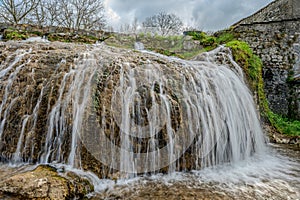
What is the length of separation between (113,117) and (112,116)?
1.0 inches

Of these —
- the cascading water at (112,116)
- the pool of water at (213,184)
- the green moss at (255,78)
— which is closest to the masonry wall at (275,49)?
the green moss at (255,78)

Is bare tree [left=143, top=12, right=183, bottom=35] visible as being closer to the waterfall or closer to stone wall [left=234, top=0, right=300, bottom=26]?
stone wall [left=234, top=0, right=300, bottom=26]

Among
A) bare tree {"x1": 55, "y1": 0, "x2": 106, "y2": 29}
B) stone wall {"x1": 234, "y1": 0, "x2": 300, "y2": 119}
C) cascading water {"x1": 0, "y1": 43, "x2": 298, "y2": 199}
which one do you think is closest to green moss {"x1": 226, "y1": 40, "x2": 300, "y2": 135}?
stone wall {"x1": 234, "y1": 0, "x2": 300, "y2": 119}

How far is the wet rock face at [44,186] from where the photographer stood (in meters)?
2.33

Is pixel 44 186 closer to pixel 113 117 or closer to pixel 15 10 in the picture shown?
pixel 113 117

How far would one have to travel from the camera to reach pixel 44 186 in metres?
2.41

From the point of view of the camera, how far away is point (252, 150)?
4.89m

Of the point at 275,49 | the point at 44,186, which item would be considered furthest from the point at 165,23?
the point at 44,186

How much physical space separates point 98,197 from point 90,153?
72 cm

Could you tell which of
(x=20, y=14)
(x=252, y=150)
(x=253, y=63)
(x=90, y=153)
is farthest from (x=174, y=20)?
(x=90, y=153)

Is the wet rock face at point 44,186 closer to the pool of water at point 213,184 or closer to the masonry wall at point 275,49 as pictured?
the pool of water at point 213,184

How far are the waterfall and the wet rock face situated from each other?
45 cm

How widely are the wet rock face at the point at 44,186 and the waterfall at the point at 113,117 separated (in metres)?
0.45

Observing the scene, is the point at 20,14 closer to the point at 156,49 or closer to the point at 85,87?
the point at 156,49
